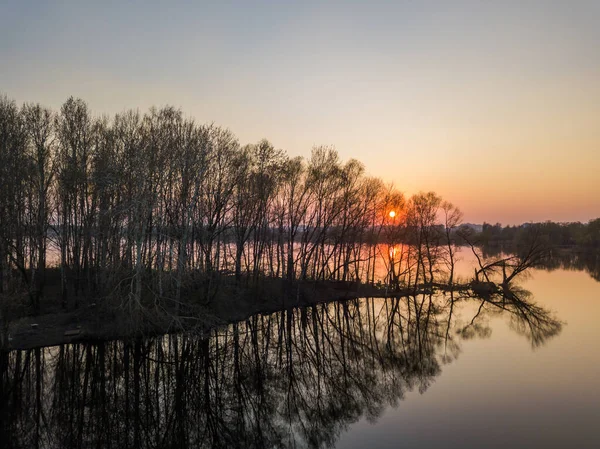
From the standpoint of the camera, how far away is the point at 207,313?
87.5ft

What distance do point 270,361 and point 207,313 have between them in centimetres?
697

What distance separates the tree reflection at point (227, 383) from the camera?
13.0 metres

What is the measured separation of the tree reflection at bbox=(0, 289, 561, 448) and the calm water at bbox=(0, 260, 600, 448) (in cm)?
7

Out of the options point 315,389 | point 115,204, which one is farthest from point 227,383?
point 115,204

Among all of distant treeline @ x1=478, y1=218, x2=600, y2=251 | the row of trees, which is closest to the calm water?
the row of trees

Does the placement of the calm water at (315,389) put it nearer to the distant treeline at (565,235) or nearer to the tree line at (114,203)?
the tree line at (114,203)

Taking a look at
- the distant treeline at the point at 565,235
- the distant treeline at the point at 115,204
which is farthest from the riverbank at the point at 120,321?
the distant treeline at the point at 565,235

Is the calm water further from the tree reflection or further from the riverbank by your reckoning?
the riverbank

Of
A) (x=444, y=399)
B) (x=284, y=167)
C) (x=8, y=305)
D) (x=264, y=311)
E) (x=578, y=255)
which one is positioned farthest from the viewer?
(x=578, y=255)

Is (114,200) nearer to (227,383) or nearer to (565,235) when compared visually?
(227,383)

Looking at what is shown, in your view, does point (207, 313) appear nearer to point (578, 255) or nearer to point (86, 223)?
point (86, 223)

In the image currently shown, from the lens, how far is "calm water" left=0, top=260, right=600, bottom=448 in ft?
43.0

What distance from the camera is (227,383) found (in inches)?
706

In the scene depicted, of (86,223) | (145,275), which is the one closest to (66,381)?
(145,275)
